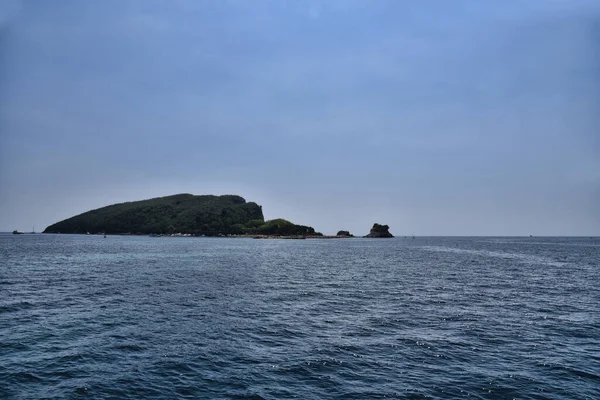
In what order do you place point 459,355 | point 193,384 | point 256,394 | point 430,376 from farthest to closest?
point 459,355
point 430,376
point 193,384
point 256,394

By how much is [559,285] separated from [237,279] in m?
59.6

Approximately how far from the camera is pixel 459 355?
82.2 feet

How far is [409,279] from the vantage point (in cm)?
6662

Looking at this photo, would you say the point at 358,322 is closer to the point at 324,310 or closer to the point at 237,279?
the point at 324,310

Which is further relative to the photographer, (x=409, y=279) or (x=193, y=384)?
(x=409, y=279)

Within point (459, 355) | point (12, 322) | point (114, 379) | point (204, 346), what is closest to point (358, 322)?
point (459, 355)

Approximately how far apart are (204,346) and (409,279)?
50208 mm

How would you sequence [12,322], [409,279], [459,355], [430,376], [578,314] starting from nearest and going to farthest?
[430,376], [459,355], [12,322], [578,314], [409,279]

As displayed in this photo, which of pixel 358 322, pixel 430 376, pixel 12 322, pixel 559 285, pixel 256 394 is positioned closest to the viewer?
pixel 256 394

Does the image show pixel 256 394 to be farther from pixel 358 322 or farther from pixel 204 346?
pixel 358 322

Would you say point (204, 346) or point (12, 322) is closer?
point (204, 346)

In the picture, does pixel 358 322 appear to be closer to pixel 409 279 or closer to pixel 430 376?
pixel 430 376

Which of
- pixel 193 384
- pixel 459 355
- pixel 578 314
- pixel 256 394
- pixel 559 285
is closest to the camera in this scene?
pixel 256 394

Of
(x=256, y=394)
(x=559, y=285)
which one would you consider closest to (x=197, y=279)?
(x=256, y=394)
